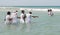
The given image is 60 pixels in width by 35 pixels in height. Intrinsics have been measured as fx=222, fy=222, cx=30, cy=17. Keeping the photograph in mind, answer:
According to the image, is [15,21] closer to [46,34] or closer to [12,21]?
[12,21]

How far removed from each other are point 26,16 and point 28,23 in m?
0.87

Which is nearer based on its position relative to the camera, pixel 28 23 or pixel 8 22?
pixel 8 22

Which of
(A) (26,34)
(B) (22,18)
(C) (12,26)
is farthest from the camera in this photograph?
(B) (22,18)

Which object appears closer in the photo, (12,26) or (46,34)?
(46,34)

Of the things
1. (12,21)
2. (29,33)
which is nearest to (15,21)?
(12,21)

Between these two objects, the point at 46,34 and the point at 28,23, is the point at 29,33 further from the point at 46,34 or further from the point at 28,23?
the point at 28,23

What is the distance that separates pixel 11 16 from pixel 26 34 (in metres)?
4.87

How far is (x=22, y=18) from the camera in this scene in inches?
862

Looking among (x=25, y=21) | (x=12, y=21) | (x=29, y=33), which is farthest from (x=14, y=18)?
(x=29, y=33)

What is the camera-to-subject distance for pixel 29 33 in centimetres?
1667

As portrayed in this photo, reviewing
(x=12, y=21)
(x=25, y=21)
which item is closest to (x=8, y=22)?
(x=12, y=21)

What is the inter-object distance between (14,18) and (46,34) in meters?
5.46

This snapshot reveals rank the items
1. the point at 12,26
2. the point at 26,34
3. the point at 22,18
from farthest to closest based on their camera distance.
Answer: the point at 22,18, the point at 12,26, the point at 26,34

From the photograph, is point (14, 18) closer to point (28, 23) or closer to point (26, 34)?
point (28, 23)
